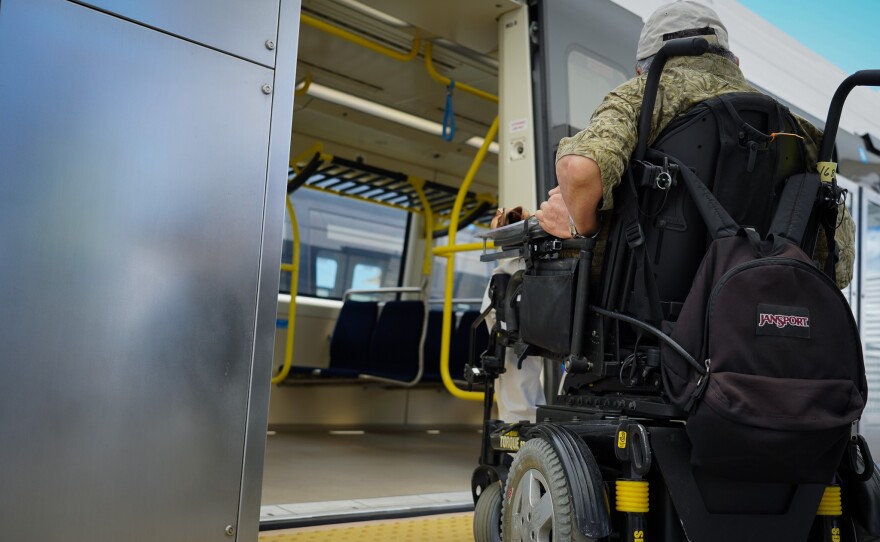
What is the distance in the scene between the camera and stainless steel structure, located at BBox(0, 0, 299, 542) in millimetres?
1695

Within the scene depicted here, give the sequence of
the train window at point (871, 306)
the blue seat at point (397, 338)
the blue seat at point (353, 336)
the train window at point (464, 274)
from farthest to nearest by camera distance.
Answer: the train window at point (464, 274) < the blue seat at point (353, 336) < the blue seat at point (397, 338) < the train window at point (871, 306)

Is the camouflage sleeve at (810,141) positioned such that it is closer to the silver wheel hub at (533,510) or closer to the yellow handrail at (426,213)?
the silver wheel hub at (533,510)

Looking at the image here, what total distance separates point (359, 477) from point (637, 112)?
111 inches

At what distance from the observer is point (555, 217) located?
1995 mm

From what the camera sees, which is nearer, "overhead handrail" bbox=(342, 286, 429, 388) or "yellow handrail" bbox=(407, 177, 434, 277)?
"overhead handrail" bbox=(342, 286, 429, 388)

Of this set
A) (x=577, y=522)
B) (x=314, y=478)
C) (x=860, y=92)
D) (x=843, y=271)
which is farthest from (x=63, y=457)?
(x=860, y=92)

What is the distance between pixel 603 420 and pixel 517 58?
2106 millimetres

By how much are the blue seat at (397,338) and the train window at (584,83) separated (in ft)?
11.7

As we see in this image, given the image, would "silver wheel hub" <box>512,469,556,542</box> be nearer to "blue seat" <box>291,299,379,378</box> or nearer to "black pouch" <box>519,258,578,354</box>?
"black pouch" <box>519,258,578,354</box>

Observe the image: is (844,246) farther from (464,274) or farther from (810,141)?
(464,274)

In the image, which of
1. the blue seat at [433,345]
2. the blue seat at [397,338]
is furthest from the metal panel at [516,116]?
the blue seat at [433,345]

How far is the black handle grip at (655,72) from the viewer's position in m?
1.58

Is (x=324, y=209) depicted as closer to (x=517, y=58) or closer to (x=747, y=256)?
(x=517, y=58)

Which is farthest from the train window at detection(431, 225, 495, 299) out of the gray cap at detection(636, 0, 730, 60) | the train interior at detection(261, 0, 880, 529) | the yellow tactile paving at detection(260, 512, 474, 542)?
the gray cap at detection(636, 0, 730, 60)
